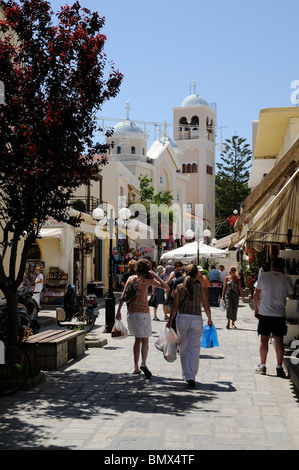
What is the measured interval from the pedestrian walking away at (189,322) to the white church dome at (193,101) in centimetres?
8081

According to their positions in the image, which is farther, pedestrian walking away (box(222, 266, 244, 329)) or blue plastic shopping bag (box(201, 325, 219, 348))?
pedestrian walking away (box(222, 266, 244, 329))

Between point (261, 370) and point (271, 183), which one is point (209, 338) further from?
point (271, 183)

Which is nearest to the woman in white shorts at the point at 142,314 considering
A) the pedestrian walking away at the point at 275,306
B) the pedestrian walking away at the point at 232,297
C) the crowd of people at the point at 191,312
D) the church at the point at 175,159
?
the crowd of people at the point at 191,312

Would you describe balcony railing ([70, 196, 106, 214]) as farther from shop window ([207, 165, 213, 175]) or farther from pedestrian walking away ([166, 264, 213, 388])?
shop window ([207, 165, 213, 175])

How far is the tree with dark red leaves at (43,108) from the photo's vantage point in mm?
9016

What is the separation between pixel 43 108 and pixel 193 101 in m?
81.5

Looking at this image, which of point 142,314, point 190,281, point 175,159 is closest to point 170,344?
point 142,314

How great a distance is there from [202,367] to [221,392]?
199cm

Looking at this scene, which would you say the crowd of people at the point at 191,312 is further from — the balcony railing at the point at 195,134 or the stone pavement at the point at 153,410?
the balcony railing at the point at 195,134

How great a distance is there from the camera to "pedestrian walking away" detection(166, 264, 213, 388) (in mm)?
8828

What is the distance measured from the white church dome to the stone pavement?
262 feet

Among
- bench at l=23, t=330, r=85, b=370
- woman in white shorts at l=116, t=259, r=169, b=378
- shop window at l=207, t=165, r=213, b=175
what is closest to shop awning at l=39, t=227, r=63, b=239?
bench at l=23, t=330, r=85, b=370
